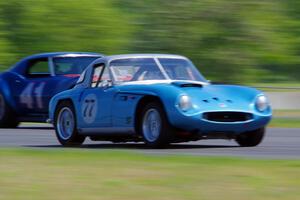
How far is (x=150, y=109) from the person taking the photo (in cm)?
1291

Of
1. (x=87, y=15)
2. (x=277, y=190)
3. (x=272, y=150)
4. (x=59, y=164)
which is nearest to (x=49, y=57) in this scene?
(x=272, y=150)

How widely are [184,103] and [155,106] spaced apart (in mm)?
445

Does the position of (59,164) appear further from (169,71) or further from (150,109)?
(169,71)

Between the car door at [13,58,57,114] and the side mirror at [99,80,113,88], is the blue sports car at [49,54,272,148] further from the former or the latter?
the car door at [13,58,57,114]

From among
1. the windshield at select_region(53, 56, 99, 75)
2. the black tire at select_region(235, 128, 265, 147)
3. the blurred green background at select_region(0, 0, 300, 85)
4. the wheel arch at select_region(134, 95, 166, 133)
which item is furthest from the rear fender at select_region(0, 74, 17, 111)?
the blurred green background at select_region(0, 0, 300, 85)

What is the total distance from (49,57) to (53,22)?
670 inches

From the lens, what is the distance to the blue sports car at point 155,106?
1267 centimetres

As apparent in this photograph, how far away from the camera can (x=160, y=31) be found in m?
33.6

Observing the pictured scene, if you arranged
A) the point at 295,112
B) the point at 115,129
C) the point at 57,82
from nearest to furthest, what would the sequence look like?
the point at 115,129
the point at 57,82
the point at 295,112

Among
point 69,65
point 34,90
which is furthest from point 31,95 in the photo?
point 69,65

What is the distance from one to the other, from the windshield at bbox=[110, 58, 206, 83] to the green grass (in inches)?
119

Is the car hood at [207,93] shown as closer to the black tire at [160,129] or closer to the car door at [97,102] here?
the black tire at [160,129]

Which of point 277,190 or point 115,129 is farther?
point 115,129

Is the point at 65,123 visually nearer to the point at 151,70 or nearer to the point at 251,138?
the point at 151,70
